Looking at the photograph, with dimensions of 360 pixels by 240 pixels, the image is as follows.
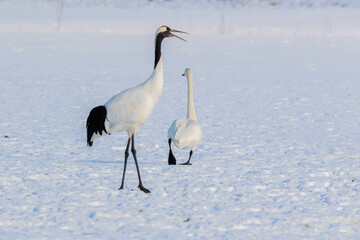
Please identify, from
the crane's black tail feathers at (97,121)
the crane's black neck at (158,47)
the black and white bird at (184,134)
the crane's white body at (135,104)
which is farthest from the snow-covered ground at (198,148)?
the crane's black neck at (158,47)

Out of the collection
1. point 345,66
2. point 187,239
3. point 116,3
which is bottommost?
point 187,239

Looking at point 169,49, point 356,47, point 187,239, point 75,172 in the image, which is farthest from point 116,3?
point 187,239

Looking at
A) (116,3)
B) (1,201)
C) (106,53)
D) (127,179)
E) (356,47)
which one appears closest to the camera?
(1,201)

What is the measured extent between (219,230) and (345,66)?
35.0 ft

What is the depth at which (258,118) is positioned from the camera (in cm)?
897

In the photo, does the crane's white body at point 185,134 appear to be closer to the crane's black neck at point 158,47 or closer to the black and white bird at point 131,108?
the black and white bird at point 131,108

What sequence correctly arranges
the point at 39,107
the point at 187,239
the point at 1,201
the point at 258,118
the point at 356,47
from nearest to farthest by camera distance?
1. the point at 187,239
2. the point at 1,201
3. the point at 258,118
4. the point at 39,107
5. the point at 356,47

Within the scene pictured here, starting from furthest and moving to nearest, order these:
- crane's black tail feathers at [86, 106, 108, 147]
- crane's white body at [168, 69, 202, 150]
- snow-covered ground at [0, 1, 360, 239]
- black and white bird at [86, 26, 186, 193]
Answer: crane's white body at [168, 69, 202, 150], crane's black tail feathers at [86, 106, 108, 147], black and white bird at [86, 26, 186, 193], snow-covered ground at [0, 1, 360, 239]

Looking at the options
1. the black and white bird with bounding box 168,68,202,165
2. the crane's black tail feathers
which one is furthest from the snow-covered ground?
the crane's black tail feathers

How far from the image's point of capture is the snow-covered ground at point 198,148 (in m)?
4.76

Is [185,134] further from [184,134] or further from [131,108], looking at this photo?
[131,108]

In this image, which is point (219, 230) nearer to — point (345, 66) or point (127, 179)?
point (127, 179)

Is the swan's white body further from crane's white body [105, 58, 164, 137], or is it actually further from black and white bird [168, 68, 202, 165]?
crane's white body [105, 58, 164, 137]

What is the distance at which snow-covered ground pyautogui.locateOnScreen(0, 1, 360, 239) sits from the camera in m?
4.76
